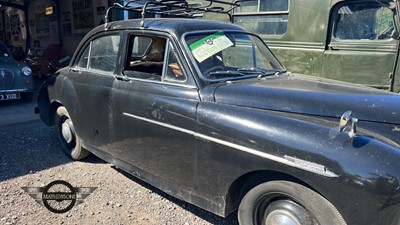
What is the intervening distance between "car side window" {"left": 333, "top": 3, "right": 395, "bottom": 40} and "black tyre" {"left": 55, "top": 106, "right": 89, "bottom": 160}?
3949 millimetres

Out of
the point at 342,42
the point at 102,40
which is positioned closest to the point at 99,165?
the point at 102,40

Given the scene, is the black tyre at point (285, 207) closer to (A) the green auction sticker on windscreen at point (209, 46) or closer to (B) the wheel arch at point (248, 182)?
(B) the wheel arch at point (248, 182)

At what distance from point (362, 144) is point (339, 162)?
0.18 m

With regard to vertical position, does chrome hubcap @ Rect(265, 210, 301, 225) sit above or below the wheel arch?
below

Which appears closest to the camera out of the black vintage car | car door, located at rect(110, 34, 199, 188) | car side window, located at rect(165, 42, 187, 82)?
the black vintage car

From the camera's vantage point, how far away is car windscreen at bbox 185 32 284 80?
294 cm

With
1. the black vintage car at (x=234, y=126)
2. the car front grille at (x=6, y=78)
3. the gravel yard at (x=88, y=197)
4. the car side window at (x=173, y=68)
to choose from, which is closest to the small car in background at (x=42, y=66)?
the car front grille at (x=6, y=78)

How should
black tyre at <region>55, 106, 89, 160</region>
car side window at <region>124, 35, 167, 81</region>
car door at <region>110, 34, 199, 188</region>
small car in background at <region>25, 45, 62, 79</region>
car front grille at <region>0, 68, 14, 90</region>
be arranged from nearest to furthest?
car door at <region>110, 34, 199, 188</region>, car side window at <region>124, 35, 167, 81</region>, black tyre at <region>55, 106, 89, 160</region>, car front grille at <region>0, 68, 14, 90</region>, small car in background at <region>25, 45, 62, 79</region>

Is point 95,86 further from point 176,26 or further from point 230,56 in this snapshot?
point 230,56

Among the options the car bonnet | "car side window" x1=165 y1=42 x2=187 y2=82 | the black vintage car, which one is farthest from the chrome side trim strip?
"car side window" x1=165 y1=42 x2=187 y2=82

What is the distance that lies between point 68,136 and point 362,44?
4230 mm

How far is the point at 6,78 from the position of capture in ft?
24.2

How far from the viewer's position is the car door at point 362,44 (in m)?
4.57

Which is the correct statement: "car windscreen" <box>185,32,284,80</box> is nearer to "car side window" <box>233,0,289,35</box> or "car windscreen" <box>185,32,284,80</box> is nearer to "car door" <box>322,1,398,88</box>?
"car door" <box>322,1,398,88</box>
